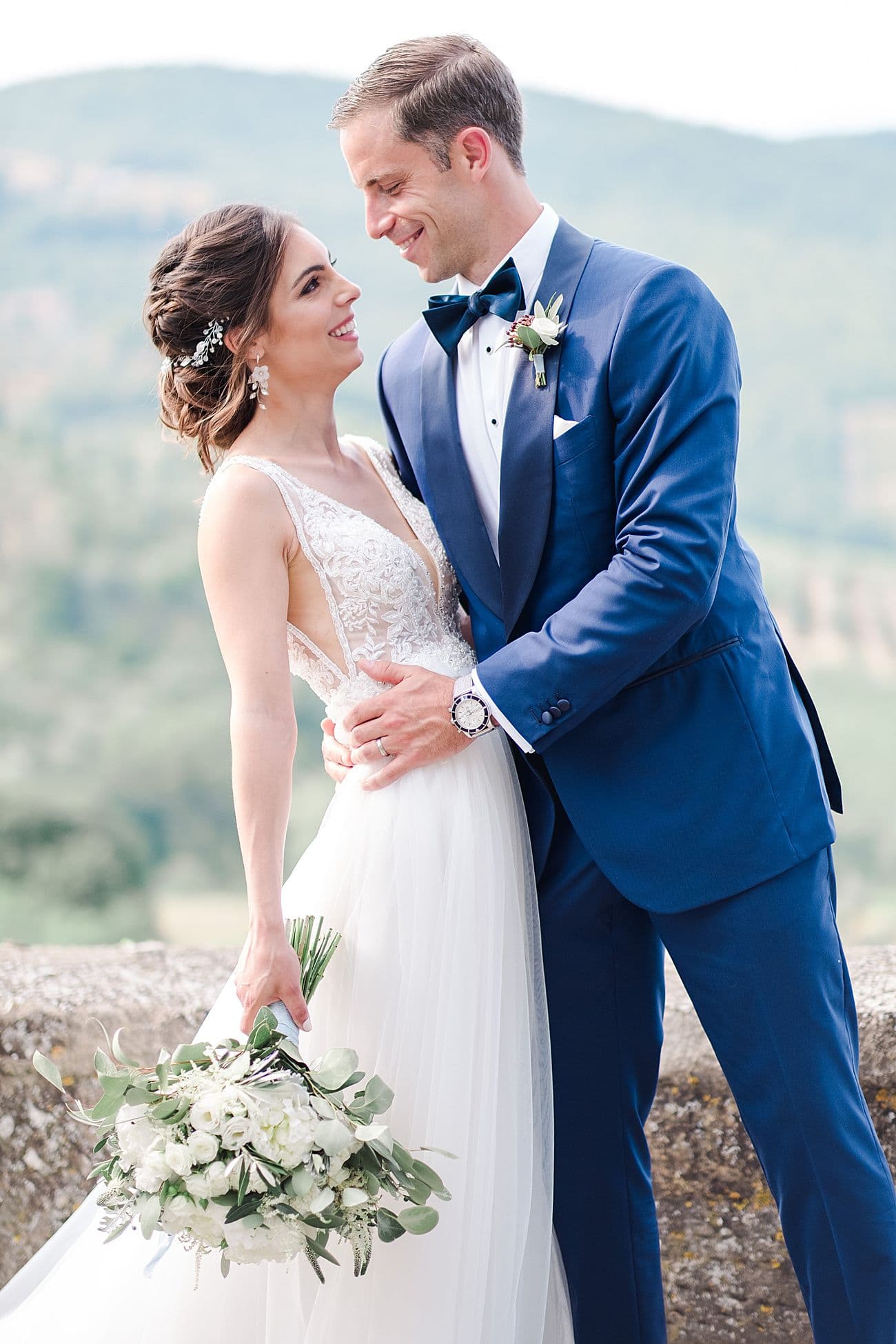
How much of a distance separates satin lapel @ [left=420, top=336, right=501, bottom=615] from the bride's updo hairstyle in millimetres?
343

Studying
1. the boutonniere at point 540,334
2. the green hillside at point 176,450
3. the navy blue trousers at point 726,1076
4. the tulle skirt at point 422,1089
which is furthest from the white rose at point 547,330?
the green hillside at point 176,450

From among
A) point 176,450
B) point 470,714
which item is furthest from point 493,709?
point 176,450

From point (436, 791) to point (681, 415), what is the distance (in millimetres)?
734

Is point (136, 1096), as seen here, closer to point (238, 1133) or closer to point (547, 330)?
point (238, 1133)

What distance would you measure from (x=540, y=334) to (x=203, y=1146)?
4.26ft

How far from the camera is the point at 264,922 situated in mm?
1889

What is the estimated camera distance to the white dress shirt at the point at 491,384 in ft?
6.73

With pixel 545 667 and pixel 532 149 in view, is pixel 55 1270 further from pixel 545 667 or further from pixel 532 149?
pixel 532 149

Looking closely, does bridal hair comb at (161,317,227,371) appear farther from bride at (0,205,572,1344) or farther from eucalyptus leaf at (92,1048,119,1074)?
eucalyptus leaf at (92,1048,119,1074)

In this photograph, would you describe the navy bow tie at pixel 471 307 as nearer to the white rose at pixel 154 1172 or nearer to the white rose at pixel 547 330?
the white rose at pixel 547 330

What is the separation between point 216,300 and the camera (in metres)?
2.15

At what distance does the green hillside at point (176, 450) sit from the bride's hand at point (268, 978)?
1356 cm

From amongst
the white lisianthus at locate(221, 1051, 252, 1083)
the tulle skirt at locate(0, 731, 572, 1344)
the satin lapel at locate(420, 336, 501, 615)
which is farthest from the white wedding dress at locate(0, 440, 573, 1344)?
the white lisianthus at locate(221, 1051, 252, 1083)

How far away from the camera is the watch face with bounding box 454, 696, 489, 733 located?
6.36ft
